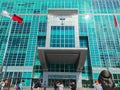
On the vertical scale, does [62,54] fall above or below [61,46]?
below

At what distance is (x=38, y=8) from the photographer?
188ft

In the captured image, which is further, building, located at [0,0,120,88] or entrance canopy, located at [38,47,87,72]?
building, located at [0,0,120,88]

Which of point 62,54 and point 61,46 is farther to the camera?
point 61,46

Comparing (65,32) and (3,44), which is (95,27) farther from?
(3,44)

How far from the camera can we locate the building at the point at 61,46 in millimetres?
37500

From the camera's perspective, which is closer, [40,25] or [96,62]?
[96,62]

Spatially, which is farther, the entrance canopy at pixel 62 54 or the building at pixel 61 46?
the building at pixel 61 46

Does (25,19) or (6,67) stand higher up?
(25,19)

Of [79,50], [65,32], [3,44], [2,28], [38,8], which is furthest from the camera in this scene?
[38,8]

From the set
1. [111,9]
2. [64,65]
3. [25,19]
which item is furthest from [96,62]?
[25,19]

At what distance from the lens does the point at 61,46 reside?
36.7m

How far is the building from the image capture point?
3750 cm

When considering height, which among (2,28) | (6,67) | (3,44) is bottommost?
(6,67)

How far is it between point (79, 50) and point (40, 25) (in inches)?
901
